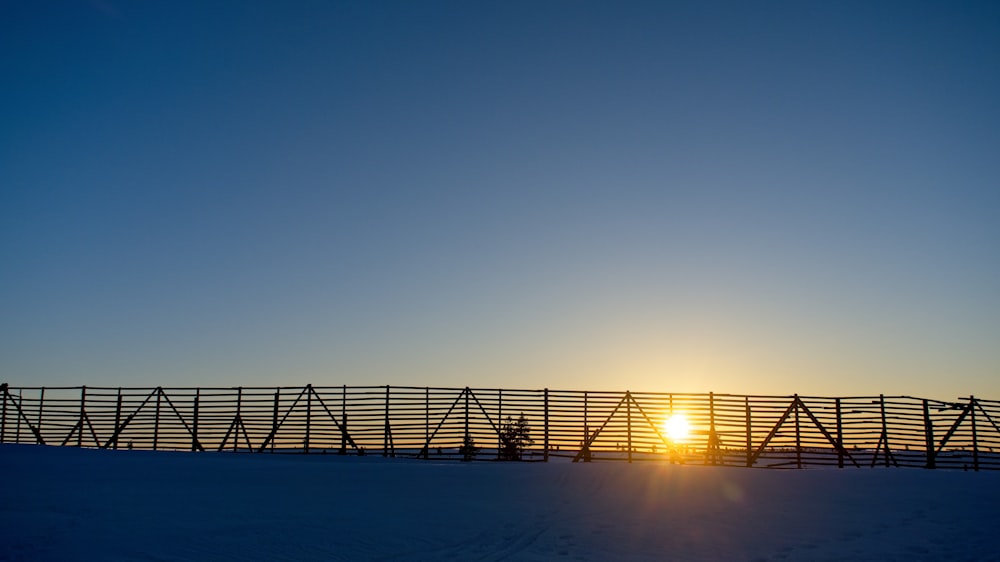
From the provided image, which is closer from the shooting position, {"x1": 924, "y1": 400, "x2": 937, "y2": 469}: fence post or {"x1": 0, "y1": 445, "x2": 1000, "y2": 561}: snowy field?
{"x1": 0, "y1": 445, "x2": 1000, "y2": 561}: snowy field

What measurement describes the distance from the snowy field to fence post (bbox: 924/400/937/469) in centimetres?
792

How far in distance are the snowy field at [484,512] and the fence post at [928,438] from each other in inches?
312

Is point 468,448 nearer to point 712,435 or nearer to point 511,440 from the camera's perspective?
point 511,440

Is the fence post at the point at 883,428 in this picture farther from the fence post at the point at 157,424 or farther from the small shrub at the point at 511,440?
the fence post at the point at 157,424

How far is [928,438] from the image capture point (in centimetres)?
2752

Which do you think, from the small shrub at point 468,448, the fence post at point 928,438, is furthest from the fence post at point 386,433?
the fence post at point 928,438

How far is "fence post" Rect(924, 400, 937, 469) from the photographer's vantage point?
27.4 m

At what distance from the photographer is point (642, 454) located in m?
28.8

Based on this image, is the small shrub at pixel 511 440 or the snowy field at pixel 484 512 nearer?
the snowy field at pixel 484 512

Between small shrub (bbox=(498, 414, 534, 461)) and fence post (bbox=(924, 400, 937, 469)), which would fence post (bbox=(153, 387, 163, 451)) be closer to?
small shrub (bbox=(498, 414, 534, 461))

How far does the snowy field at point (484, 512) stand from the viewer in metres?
11.5

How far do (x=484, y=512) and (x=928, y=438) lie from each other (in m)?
19.8

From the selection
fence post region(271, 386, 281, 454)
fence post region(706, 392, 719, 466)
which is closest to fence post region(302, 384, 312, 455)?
Result: fence post region(271, 386, 281, 454)

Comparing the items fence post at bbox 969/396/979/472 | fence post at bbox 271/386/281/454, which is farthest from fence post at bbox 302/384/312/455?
fence post at bbox 969/396/979/472
